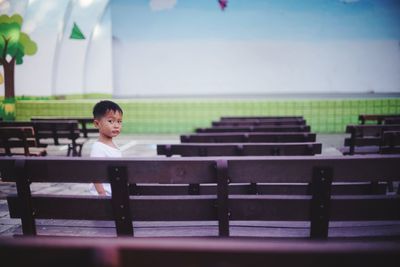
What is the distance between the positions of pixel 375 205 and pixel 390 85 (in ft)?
39.1

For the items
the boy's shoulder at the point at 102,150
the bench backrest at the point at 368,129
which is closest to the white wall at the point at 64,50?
the boy's shoulder at the point at 102,150

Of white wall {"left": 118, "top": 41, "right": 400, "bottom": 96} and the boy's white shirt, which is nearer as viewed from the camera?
the boy's white shirt

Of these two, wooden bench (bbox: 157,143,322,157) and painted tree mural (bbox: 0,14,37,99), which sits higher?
painted tree mural (bbox: 0,14,37,99)

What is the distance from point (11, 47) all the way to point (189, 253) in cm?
993

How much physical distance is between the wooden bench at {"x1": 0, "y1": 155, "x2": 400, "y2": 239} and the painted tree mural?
329 inches

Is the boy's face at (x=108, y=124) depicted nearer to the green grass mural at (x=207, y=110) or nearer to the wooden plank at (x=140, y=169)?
the wooden plank at (x=140, y=169)

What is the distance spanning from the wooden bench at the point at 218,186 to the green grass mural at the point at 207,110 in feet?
26.5

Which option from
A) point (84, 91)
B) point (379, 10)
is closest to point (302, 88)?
point (379, 10)

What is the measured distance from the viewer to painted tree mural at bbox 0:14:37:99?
8.56m

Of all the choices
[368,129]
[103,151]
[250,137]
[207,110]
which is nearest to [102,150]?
[103,151]

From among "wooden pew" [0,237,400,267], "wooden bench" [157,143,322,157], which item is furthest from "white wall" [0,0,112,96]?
"wooden pew" [0,237,400,267]

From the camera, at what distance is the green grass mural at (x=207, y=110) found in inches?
371

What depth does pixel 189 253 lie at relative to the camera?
0.67m

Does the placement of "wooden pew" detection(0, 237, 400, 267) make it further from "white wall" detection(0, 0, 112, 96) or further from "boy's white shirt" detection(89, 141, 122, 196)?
"white wall" detection(0, 0, 112, 96)
